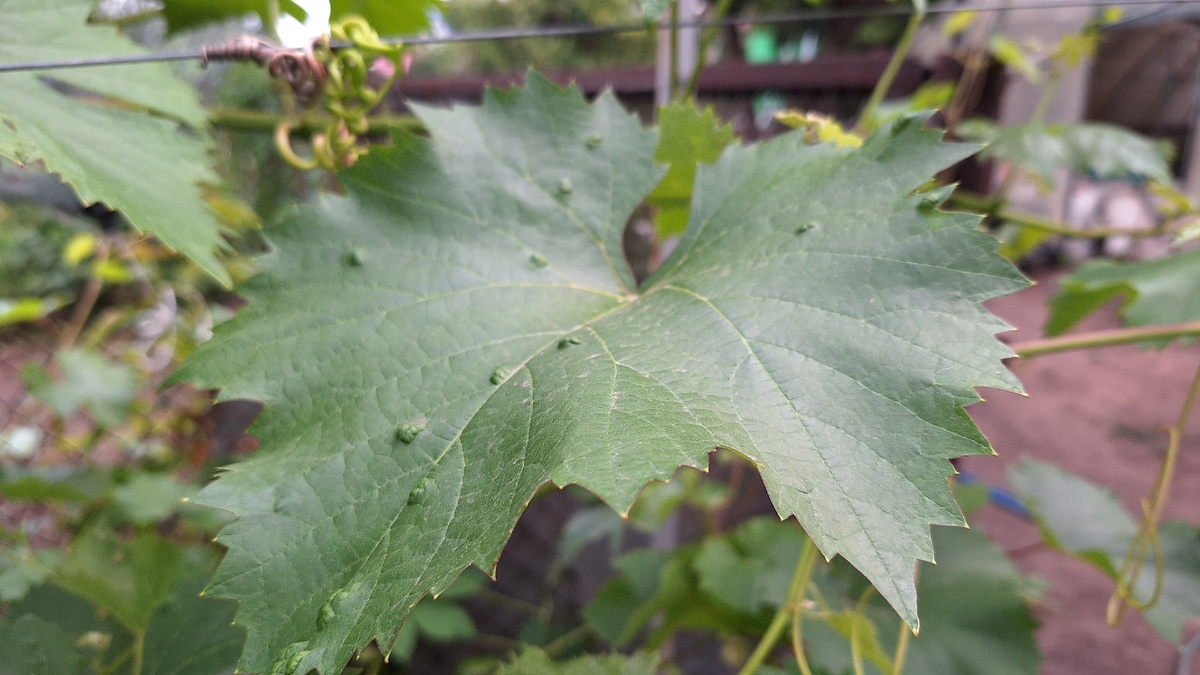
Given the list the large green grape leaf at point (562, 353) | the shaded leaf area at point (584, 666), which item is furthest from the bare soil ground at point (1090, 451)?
the large green grape leaf at point (562, 353)

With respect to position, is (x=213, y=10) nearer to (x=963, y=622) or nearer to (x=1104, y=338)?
(x=1104, y=338)

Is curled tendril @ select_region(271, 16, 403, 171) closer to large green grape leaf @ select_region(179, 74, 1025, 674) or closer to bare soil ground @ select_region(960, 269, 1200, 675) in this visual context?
large green grape leaf @ select_region(179, 74, 1025, 674)

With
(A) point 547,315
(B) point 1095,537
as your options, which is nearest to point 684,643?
(B) point 1095,537

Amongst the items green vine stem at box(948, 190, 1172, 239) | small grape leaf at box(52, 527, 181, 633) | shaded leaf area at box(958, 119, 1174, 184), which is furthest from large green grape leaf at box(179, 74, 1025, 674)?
shaded leaf area at box(958, 119, 1174, 184)

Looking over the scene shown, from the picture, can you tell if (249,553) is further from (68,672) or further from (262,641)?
(68,672)

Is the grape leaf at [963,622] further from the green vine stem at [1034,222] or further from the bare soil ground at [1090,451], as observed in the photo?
the green vine stem at [1034,222]
